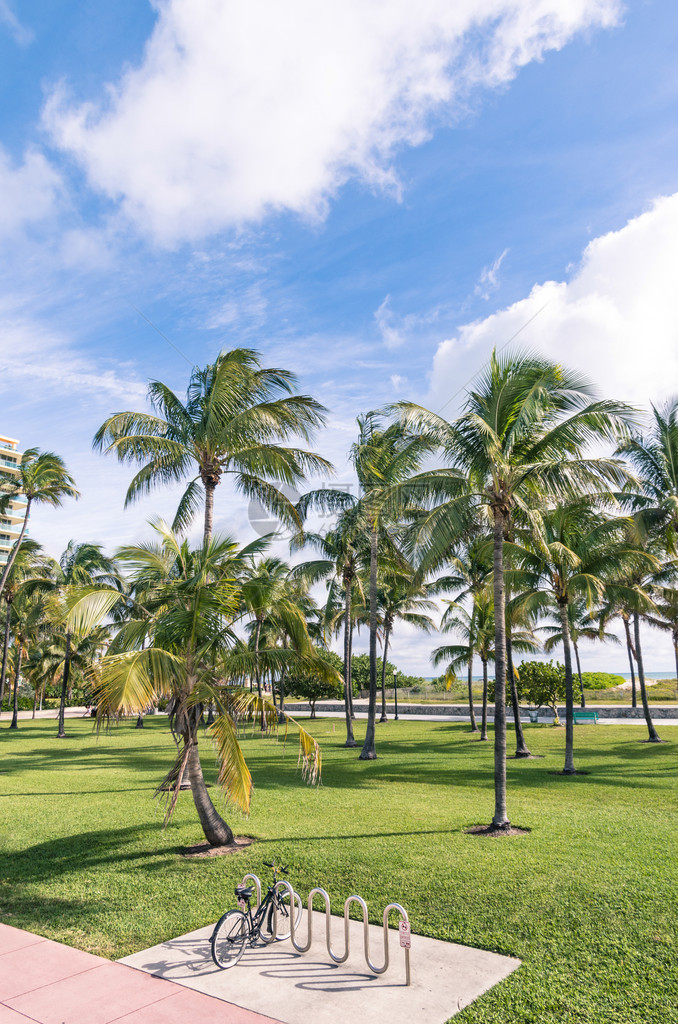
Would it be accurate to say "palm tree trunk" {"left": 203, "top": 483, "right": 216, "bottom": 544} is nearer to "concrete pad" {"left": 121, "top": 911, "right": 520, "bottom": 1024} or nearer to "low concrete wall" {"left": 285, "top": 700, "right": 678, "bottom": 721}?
"concrete pad" {"left": 121, "top": 911, "right": 520, "bottom": 1024}

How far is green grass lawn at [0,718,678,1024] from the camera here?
20.5 ft

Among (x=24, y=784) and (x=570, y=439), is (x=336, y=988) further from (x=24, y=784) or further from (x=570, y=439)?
(x=24, y=784)

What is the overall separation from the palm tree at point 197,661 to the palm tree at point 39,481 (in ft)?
73.5

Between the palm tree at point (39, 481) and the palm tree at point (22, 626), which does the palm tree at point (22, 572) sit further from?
the palm tree at point (39, 481)

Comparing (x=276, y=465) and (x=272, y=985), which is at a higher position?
(x=276, y=465)

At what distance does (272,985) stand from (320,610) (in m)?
33.5

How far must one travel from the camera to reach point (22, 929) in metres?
7.66

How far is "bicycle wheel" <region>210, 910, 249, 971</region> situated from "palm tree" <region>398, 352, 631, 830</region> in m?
6.08

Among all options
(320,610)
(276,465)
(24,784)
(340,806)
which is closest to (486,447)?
(276,465)

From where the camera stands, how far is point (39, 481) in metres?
31.2

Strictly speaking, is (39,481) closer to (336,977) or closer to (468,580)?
(468,580)

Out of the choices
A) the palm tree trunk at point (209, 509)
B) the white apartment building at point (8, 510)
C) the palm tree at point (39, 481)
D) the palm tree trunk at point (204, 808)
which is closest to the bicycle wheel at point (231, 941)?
the palm tree trunk at point (204, 808)

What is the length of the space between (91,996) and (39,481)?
28504 millimetres

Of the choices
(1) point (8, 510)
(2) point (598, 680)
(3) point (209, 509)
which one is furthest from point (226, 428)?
(1) point (8, 510)
